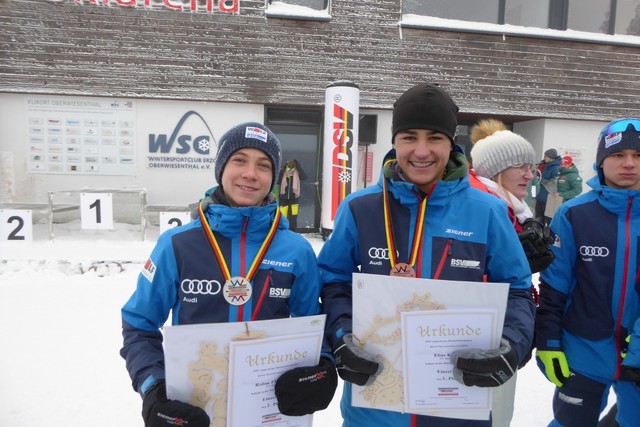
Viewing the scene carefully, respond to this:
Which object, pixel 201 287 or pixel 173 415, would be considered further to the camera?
pixel 201 287

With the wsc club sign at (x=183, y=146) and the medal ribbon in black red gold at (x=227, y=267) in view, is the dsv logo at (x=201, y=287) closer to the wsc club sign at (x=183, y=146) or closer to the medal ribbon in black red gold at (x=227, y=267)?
the medal ribbon in black red gold at (x=227, y=267)

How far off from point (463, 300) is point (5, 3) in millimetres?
10730

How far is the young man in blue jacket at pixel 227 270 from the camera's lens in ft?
5.47

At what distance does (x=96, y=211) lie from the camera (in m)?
7.60

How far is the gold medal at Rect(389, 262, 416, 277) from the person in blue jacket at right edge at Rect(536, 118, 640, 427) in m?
0.96

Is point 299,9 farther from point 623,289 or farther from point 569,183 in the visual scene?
point 623,289

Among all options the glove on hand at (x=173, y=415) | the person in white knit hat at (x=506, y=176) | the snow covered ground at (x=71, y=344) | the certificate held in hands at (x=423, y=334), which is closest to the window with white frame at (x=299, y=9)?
the snow covered ground at (x=71, y=344)

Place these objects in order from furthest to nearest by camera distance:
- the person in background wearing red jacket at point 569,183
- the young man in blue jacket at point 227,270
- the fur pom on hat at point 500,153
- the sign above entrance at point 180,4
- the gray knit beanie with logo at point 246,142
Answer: the sign above entrance at point 180,4
the person in background wearing red jacket at point 569,183
the fur pom on hat at point 500,153
the gray knit beanie with logo at point 246,142
the young man in blue jacket at point 227,270

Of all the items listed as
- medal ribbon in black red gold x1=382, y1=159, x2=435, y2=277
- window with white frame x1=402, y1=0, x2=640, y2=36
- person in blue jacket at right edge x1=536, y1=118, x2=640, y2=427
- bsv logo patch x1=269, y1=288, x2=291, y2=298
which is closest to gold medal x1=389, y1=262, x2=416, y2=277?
medal ribbon in black red gold x1=382, y1=159, x2=435, y2=277

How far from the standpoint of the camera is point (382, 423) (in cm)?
172

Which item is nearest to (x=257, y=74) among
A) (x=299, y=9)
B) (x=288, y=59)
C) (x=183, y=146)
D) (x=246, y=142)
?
(x=288, y=59)

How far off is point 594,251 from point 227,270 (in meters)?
1.71

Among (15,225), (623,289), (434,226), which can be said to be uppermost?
(434,226)

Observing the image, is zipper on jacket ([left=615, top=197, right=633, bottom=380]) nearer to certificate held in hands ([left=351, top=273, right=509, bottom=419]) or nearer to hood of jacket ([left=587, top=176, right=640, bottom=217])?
hood of jacket ([left=587, top=176, right=640, bottom=217])
